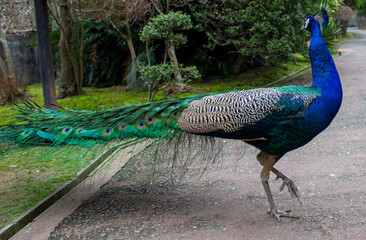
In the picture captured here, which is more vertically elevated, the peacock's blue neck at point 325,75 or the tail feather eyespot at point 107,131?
the peacock's blue neck at point 325,75

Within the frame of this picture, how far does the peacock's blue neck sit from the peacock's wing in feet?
0.29

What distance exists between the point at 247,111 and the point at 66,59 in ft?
27.4

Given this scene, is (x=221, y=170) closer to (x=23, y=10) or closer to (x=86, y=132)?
(x=86, y=132)

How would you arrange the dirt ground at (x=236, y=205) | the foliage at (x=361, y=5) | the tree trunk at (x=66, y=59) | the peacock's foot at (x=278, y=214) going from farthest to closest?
1. the foliage at (x=361, y=5)
2. the tree trunk at (x=66, y=59)
3. the peacock's foot at (x=278, y=214)
4. the dirt ground at (x=236, y=205)

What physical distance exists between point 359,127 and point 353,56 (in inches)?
522

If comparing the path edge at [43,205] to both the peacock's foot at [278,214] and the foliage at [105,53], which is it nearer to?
the peacock's foot at [278,214]

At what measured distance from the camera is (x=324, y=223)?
11.3 ft

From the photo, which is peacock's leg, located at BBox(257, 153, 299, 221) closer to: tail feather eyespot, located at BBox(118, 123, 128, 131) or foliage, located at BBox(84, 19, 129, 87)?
tail feather eyespot, located at BBox(118, 123, 128, 131)

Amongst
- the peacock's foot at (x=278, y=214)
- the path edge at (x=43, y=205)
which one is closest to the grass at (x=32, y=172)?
the path edge at (x=43, y=205)

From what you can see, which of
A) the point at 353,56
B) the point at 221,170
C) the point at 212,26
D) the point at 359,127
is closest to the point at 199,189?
the point at 221,170

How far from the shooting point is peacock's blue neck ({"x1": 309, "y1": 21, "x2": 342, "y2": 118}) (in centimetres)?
340

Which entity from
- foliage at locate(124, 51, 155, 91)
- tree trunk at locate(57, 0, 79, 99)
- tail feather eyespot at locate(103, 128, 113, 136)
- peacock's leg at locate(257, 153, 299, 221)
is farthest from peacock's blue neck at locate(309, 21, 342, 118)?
tree trunk at locate(57, 0, 79, 99)

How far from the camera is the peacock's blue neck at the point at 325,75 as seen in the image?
3.40m

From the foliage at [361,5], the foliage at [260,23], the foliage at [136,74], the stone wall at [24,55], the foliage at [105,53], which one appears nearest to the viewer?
the foliage at [260,23]
